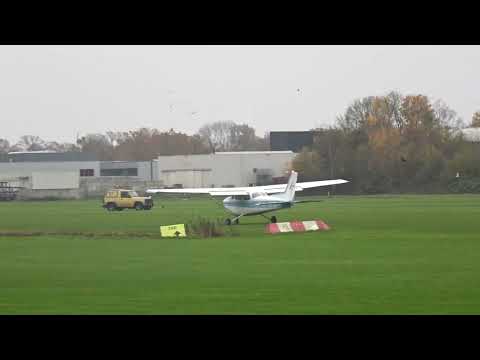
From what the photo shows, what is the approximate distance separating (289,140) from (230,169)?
67.9 ft

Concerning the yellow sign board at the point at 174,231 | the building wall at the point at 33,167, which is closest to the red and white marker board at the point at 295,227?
the yellow sign board at the point at 174,231

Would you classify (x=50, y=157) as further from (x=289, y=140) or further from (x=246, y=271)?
(x=246, y=271)

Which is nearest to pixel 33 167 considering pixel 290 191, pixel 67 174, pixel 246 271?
pixel 67 174

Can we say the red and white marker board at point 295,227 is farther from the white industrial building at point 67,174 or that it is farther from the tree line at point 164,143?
the tree line at point 164,143

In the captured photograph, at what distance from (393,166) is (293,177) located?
4908 centimetres

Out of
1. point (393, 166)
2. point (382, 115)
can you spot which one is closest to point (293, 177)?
point (393, 166)

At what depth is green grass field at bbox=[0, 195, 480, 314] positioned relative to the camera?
616 inches

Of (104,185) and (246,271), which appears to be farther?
(104,185)

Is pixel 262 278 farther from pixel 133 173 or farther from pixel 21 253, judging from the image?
pixel 133 173

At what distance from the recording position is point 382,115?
3900 inches

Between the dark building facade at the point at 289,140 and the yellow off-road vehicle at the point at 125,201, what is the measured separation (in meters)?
52.8

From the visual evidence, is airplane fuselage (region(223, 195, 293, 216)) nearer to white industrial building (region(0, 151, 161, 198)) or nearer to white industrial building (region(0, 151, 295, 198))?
white industrial building (region(0, 151, 295, 198))

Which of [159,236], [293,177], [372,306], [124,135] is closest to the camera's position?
[372,306]

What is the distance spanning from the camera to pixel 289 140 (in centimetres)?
11294
